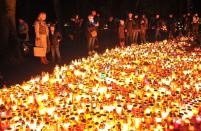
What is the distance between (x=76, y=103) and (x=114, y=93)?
132 centimetres

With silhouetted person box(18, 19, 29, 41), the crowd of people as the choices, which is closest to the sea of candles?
the crowd of people

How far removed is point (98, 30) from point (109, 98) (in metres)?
14.1

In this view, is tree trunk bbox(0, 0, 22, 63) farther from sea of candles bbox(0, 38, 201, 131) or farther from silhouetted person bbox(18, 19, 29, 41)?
sea of candles bbox(0, 38, 201, 131)

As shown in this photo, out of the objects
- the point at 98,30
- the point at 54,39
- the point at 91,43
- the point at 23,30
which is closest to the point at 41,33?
the point at 54,39

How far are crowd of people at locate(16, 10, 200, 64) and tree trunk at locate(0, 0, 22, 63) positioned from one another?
63cm

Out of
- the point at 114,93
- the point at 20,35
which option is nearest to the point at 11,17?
the point at 20,35

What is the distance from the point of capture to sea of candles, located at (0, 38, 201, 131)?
23.8 feet

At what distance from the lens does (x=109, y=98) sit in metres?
9.55

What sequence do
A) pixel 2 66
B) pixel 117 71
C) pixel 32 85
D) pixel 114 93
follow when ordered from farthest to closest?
1. pixel 2 66
2. pixel 117 71
3. pixel 32 85
4. pixel 114 93

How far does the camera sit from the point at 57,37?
51.0 ft

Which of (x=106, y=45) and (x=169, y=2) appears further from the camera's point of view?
(x=169, y=2)

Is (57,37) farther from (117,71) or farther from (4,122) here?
(4,122)

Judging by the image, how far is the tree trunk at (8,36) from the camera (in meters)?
16.0

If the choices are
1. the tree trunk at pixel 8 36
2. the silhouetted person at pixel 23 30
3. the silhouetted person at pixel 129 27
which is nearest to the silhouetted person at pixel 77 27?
the silhouetted person at pixel 129 27
